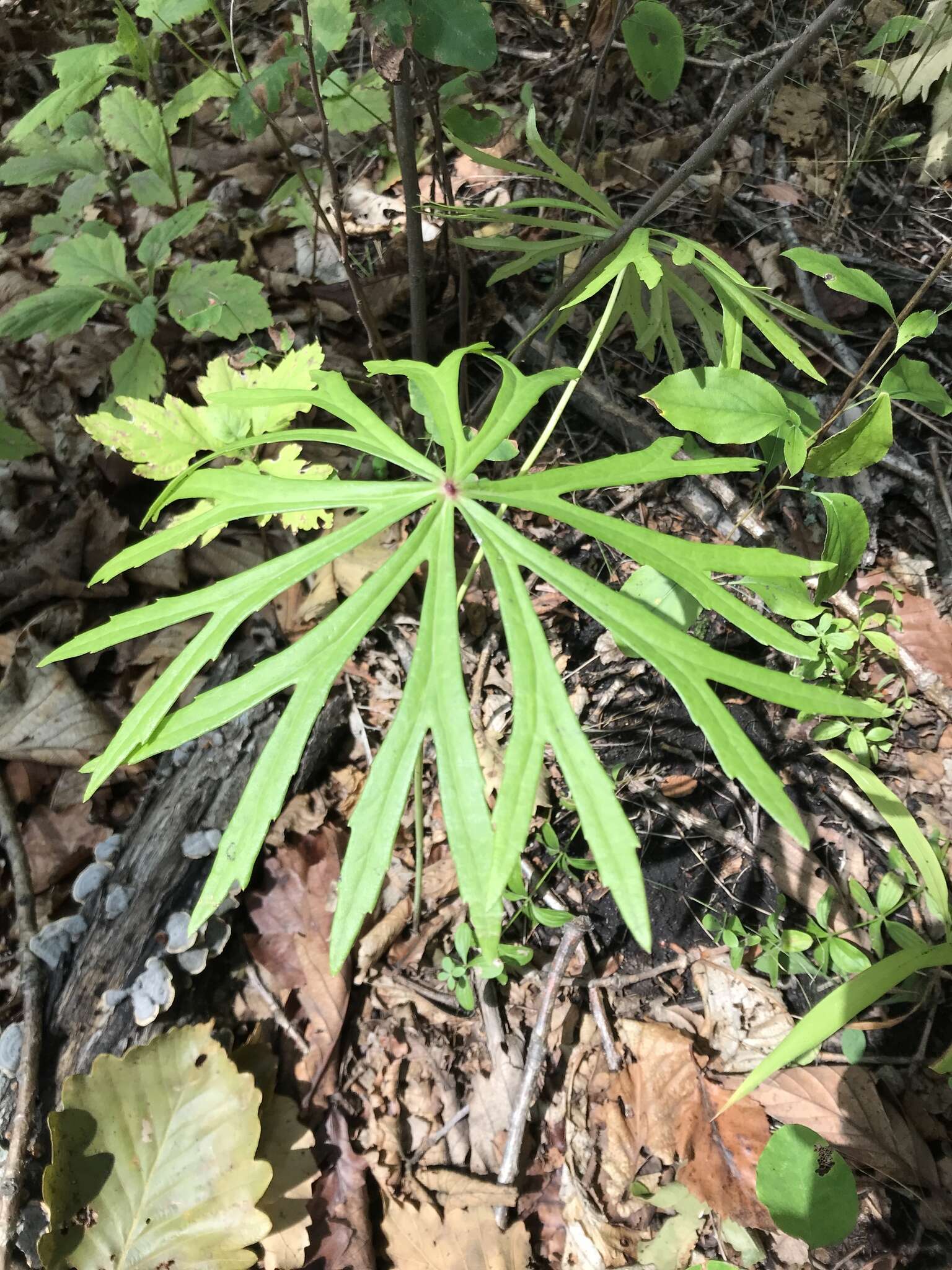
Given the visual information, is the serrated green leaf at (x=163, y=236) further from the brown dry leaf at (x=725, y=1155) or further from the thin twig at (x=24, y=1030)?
the brown dry leaf at (x=725, y=1155)

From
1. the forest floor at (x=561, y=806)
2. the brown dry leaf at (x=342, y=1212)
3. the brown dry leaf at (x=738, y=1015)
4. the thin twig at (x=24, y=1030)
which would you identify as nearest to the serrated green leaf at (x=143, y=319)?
the forest floor at (x=561, y=806)

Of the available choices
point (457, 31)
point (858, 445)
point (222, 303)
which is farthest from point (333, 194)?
point (858, 445)

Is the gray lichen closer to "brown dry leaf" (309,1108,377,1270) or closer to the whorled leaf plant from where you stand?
"brown dry leaf" (309,1108,377,1270)

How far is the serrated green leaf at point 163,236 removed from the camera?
2184mm

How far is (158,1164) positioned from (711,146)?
229 cm

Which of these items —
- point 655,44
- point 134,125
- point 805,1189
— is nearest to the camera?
point 805,1189

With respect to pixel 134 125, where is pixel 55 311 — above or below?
below

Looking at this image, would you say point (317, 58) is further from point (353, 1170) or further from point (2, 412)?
point (353, 1170)

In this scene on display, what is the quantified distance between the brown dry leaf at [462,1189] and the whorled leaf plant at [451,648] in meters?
0.99

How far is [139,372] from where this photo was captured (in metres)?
2.21

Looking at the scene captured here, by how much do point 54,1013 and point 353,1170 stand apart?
760 mm

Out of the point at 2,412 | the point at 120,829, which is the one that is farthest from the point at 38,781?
the point at 2,412

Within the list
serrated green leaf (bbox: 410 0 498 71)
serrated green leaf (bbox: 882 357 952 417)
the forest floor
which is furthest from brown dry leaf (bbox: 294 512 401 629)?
serrated green leaf (bbox: 882 357 952 417)

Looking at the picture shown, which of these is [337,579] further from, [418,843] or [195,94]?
[195,94]
